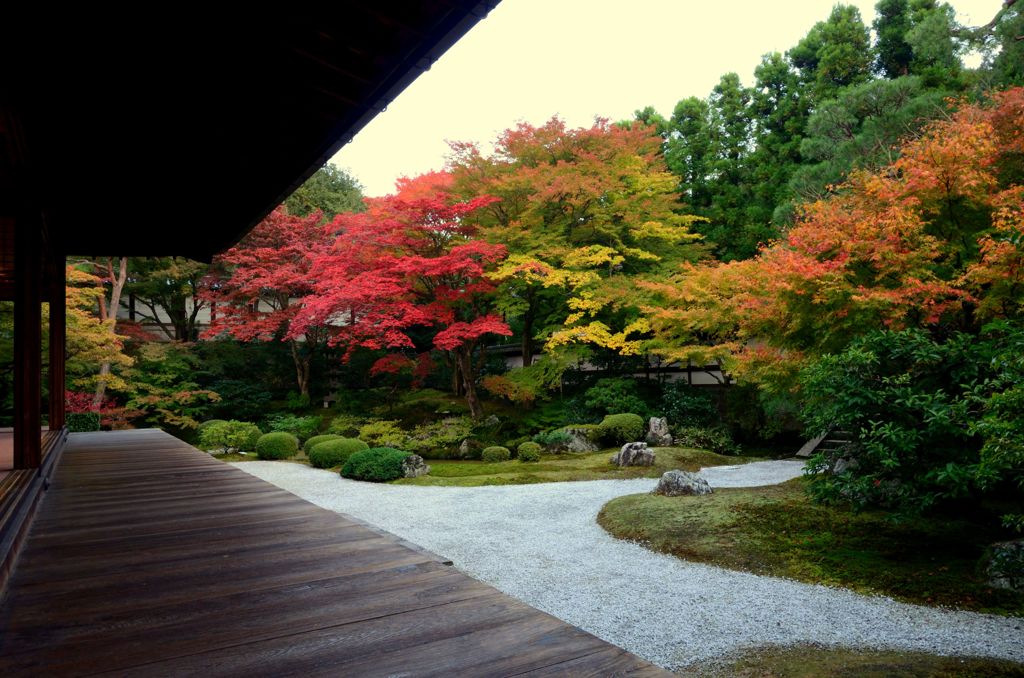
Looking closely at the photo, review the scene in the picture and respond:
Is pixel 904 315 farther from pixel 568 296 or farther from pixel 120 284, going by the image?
pixel 120 284

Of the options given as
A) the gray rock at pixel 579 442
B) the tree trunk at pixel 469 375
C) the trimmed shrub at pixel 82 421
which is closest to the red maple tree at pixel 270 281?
the tree trunk at pixel 469 375

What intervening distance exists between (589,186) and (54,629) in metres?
10.7

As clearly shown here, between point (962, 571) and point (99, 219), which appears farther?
point (99, 219)

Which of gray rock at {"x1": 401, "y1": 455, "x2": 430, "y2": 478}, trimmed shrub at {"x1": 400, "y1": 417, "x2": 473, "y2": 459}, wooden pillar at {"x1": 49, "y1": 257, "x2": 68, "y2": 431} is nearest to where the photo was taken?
wooden pillar at {"x1": 49, "y1": 257, "x2": 68, "y2": 431}

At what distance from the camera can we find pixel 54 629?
1.76 m

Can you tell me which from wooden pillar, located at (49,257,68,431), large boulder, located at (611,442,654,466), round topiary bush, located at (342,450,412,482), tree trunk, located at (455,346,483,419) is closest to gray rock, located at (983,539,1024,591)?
large boulder, located at (611,442,654,466)

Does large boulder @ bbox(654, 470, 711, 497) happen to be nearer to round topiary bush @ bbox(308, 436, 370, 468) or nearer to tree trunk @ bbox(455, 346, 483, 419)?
round topiary bush @ bbox(308, 436, 370, 468)

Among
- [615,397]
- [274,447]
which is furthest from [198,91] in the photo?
[615,397]

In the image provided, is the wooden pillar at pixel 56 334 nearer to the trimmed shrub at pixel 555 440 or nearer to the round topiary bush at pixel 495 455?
the round topiary bush at pixel 495 455

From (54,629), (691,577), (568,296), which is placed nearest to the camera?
(54,629)

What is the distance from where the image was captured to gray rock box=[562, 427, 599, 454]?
1063 centimetres

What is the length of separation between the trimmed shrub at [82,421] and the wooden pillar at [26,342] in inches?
292

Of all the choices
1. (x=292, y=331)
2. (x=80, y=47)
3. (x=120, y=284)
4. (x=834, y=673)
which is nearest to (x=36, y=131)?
(x=80, y=47)

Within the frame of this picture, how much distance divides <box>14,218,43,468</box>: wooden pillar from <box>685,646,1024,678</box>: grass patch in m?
3.97
